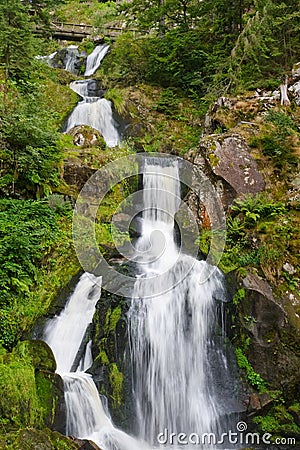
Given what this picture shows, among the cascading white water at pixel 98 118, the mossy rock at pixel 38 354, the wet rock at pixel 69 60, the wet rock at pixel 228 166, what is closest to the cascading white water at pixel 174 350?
the mossy rock at pixel 38 354

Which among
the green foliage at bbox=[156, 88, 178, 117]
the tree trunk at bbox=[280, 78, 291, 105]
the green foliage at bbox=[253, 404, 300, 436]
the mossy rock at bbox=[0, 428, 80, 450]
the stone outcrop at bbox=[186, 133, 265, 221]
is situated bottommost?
the mossy rock at bbox=[0, 428, 80, 450]

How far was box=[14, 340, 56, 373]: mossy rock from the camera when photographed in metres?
5.15

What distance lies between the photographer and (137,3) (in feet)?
49.3

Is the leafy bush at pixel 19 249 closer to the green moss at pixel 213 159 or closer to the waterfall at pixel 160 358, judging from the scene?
the waterfall at pixel 160 358

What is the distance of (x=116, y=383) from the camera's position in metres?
5.70

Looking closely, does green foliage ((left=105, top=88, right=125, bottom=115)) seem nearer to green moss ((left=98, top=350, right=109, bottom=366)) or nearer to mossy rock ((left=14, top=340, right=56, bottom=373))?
green moss ((left=98, top=350, right=109, bottom=366))

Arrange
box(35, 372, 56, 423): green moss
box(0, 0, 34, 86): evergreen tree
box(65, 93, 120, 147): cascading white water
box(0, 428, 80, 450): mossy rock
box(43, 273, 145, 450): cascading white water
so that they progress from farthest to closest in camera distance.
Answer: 1. box(65, 93, 120, 147): cascading white water
2. box(0, 0, 34, 86): evergreen tree
3. box(43, 273, 145, 450): cascading white water
4. box(35, 372, 56, 423): green moss
5. box(0, 428, 80, 450): mossy rock

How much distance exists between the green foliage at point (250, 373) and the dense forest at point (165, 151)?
2 cm

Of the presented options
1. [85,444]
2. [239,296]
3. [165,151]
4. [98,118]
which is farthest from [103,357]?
[98,118]

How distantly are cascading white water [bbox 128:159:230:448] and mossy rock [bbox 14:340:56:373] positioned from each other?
1.41 metres

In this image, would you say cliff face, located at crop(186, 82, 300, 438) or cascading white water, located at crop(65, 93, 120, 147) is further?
cascading white water, located at crop(65, 93, 120, 147)

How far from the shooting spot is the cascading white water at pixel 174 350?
5.62m

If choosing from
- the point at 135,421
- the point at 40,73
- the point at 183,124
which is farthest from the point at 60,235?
the point at 40,73

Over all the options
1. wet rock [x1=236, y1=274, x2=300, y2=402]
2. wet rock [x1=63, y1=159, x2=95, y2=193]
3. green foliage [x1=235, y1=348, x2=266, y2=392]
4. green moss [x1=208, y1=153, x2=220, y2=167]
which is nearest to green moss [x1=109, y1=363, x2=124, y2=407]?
green foliage [x1=235, y1=348, x2=266, y2=392]
